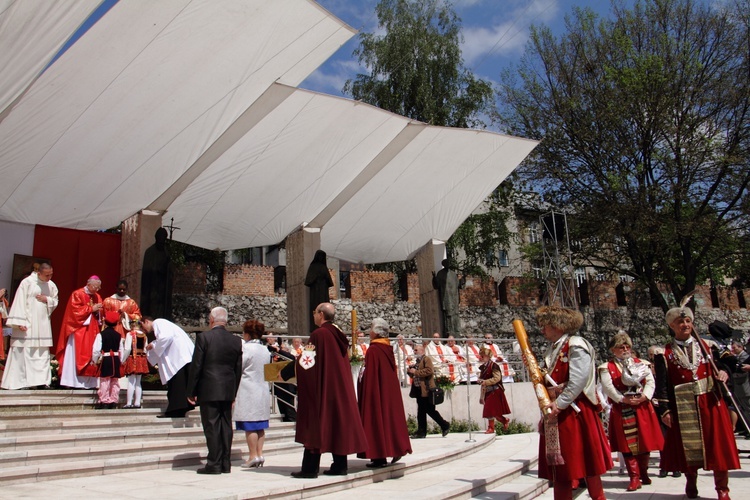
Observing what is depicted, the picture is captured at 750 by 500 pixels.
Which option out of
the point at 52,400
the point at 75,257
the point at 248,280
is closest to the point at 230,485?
the point at 52,400

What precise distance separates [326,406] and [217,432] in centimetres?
103

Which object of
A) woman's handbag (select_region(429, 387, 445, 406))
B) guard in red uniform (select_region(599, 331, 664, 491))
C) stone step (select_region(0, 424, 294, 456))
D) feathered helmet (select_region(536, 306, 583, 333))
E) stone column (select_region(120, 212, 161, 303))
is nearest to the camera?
feathered helmet (select_region(536, 306, 583, 333))

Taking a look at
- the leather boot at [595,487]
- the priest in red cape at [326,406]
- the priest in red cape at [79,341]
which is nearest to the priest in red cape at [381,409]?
the priest in red cape at [326,406]

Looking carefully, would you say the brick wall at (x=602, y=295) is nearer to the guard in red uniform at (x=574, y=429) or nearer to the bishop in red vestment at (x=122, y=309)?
the bishop in red vestment at (x=122, y=309)

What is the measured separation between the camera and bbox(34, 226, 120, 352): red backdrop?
12.6 meters

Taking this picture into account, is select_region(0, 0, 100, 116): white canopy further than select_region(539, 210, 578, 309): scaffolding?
No

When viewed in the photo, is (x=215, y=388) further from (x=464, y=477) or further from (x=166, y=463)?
(x=464, y=477)

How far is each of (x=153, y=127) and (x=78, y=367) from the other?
446 centimetres

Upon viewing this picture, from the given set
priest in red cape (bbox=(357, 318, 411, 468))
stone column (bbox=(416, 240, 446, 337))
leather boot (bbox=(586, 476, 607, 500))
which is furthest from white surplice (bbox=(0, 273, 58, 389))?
stone column (bbox=(416, 240, 446, 337))

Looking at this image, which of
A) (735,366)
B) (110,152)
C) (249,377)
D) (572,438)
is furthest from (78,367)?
(735,366)

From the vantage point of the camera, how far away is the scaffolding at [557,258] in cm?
2106

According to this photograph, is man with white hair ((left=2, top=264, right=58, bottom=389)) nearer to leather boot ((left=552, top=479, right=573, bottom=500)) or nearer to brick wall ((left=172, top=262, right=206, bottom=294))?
leather boot ((left=552, top=479, right=573, bottom=500))

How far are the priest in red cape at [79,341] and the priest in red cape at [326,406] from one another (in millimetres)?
3834

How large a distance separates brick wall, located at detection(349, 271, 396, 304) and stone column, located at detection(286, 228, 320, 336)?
5481 mm
